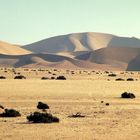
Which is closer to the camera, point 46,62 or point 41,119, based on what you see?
point 41,119

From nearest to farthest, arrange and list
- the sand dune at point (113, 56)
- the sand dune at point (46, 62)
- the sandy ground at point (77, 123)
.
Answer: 1. the sandy ground at point (77, 123)
2. the sand dune at point (46, 62)
3. the sand dune at point (113, 56)

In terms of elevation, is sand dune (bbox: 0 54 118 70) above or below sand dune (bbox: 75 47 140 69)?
below

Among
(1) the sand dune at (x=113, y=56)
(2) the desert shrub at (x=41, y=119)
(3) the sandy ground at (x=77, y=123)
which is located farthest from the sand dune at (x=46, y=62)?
(2) the desert shrub at (x=41, y=119)

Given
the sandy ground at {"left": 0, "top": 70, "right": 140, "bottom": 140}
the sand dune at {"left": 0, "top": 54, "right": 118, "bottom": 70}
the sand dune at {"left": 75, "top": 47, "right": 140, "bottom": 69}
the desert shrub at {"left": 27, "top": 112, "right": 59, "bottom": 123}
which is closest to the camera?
the sandy ground at {"left": 0, "top": 70, "right": 140, "bottom": 140}

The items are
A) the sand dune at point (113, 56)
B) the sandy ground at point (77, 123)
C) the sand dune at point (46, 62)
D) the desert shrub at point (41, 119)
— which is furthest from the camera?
the sand dune at point (113, 56)

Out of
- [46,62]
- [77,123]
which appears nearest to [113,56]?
[46,62]

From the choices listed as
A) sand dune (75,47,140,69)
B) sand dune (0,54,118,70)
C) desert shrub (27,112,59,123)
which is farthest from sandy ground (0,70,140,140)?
sand dune (75,47,140,69)

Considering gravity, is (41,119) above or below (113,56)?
below

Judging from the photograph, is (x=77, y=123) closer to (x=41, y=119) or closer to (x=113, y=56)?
(x=41, y=119)

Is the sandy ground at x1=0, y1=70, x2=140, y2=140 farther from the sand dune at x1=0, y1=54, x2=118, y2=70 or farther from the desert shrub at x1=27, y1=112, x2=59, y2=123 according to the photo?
the sand dune at x1=0, y1=54, x2=118, y2=70

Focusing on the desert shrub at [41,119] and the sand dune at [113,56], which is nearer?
the desert shrub at [41,119]

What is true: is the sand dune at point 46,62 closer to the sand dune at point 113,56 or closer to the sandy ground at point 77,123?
the sand dune at point 113,56

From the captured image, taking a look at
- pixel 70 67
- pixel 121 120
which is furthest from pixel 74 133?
pixel 70 67

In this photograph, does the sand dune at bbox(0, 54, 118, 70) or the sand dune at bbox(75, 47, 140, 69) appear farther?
the sand dune at bbox(75, 47, 140, 69)
